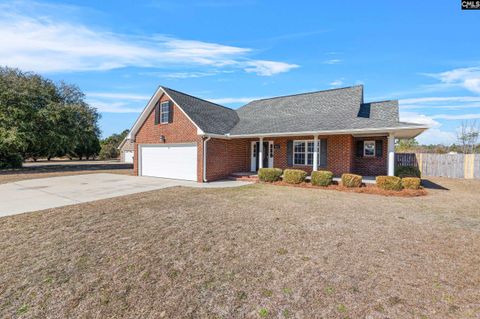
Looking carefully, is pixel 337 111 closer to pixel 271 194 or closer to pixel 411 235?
pixel 271 194

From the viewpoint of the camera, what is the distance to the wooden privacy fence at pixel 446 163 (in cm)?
1557

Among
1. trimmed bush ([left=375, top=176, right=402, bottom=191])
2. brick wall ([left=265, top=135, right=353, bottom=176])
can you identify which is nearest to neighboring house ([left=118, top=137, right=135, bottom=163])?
brick wall ([left=265, top=135, right=353, bottom=176])

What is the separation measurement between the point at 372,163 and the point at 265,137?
21.9 feet

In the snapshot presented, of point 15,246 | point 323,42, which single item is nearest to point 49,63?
point 15,246

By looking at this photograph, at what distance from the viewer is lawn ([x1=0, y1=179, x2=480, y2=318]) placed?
2.70 meters

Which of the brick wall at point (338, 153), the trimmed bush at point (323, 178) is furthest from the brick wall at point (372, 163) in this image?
the trimmed bush at point (323, 178)

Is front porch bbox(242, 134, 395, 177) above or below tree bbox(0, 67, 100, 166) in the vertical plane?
below

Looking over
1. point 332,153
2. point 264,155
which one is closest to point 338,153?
point 332,153

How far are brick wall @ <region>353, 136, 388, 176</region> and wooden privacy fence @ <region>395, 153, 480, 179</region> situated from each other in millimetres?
5728

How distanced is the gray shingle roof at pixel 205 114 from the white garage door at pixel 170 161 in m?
1.58

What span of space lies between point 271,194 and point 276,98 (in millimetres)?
11629

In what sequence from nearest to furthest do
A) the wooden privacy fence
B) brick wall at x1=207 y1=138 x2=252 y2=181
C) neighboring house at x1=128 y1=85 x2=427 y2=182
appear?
neighboring house at x1=128 y1=85 x2=427 y2=182
brick wall at x1=207 y1=138 x2=252 y2=181
the wooden privacy fence

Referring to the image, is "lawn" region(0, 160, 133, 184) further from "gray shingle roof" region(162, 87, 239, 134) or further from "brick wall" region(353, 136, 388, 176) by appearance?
"brick wall" region(353, 136, 388, 176)

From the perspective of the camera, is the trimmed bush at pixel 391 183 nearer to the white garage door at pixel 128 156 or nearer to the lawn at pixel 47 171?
the lawn at pixel 47 171
